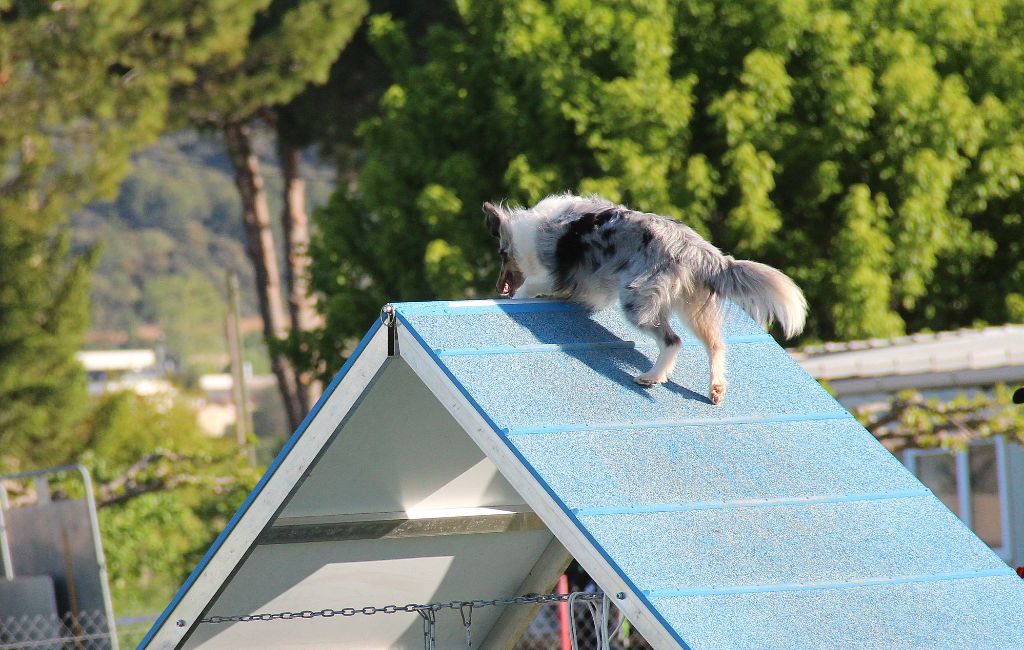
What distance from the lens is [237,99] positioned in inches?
806

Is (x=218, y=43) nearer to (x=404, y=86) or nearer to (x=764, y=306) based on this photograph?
(x=404, y=86)

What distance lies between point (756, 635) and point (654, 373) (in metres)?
1.31

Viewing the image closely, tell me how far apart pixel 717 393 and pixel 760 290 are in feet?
1.44

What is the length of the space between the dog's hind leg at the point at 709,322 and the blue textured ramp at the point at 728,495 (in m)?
0.11

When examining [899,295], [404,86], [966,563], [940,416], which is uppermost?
[404,86]

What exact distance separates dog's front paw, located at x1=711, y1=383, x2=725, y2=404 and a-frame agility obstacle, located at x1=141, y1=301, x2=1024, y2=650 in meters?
0.05

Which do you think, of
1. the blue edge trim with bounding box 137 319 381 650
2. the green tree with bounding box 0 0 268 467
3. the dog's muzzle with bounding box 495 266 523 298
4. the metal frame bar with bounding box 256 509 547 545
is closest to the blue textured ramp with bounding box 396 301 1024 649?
the blue edge trim with bounding box 137 319 381 650

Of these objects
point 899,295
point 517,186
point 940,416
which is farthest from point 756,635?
point 899,295

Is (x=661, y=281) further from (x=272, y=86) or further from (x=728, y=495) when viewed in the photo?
(x=272, y=86)

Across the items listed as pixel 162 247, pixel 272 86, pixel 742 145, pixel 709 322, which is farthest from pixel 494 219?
Answer: pixel 162 247

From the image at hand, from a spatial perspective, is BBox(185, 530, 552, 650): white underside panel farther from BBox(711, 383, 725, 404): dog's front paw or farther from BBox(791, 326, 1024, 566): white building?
BBox(791, 326, 1024, 566): white building

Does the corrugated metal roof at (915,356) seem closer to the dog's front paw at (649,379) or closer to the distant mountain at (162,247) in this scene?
the dog's front paw at (649,379)

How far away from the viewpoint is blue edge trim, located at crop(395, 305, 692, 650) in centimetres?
356

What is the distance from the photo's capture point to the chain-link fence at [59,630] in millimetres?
9406
